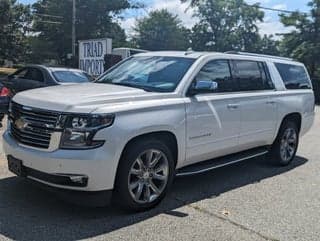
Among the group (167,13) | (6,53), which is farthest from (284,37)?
(167,13)

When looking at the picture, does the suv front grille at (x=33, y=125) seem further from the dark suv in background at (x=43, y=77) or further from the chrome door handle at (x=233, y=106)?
the dark suv in background at (x=43, y=77)

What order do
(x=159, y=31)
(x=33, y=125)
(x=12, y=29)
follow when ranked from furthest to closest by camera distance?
(x=159, y=31) → (x=12, y=29) → (x=33, y=125)

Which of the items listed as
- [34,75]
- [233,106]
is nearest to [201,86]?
[233,106]

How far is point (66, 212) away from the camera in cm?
518

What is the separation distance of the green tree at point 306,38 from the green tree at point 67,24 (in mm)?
19417

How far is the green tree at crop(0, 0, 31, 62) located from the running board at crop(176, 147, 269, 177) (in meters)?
43.5

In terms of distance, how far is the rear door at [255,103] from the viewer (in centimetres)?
682

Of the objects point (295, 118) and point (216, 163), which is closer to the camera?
point (216, 163)

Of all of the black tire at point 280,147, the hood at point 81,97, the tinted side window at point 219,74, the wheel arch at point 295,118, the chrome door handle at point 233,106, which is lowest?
the black tire at point 280,147

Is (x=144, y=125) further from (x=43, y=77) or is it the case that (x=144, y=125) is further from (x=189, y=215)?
(x=43, y=77)

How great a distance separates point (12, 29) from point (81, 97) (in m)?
47.1

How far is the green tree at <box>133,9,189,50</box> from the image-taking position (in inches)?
2862

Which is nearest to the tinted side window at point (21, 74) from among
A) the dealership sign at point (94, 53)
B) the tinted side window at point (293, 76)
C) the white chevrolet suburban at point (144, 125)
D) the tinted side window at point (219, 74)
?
the dealership sign at point (94, 53)

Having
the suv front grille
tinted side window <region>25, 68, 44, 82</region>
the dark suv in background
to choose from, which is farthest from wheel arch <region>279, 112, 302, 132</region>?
tinted side window <region>25, 68, 44, 82</region>
